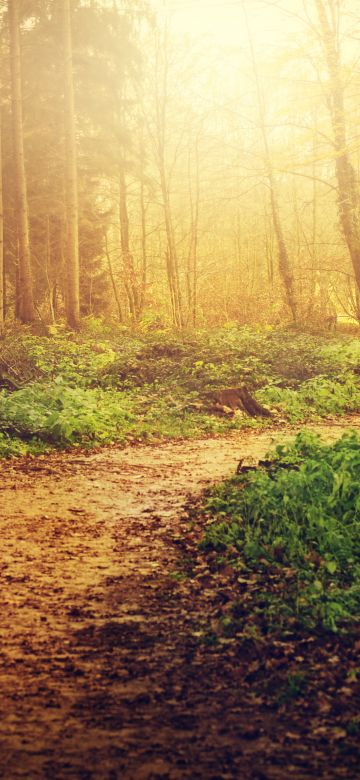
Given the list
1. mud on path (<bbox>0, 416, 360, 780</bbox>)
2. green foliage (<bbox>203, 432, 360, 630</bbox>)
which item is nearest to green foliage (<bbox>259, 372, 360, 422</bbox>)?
green foliage (<bbox>203, 432, 360, 630</bbox>)

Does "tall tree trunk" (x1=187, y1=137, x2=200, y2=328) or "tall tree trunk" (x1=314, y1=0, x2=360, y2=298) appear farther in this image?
"tall tree trunk" (x1=187, y1=137, x2=200, y2=328)

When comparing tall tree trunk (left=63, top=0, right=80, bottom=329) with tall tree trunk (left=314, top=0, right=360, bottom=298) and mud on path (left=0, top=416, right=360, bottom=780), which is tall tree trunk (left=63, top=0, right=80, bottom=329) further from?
mud on path (left=0, top=416, right=360, bottom=780)

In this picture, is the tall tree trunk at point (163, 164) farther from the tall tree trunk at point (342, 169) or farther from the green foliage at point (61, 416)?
the green foliage at point (61, 416)

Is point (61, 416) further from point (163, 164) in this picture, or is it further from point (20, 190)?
point (163, 164)

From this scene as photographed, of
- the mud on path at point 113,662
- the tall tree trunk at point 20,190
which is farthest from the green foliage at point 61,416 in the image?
the tall tree trunk at point 20,190

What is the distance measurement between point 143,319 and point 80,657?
21.1 metres

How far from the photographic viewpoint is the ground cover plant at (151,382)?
1152 cm

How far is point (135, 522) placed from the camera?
7.27 meters

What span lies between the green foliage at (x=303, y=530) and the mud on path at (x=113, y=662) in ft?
1.78

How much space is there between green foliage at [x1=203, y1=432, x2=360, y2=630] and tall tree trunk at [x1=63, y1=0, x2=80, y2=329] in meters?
15.3

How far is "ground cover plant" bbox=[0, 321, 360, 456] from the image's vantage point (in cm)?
1152

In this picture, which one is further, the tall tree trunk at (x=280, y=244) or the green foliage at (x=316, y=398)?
the tall tree trunk at (x=280, y=244)

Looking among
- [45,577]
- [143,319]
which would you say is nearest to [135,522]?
[45,577]

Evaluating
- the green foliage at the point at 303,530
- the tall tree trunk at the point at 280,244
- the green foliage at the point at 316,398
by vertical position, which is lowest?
the green foliage at the point at 303,530
